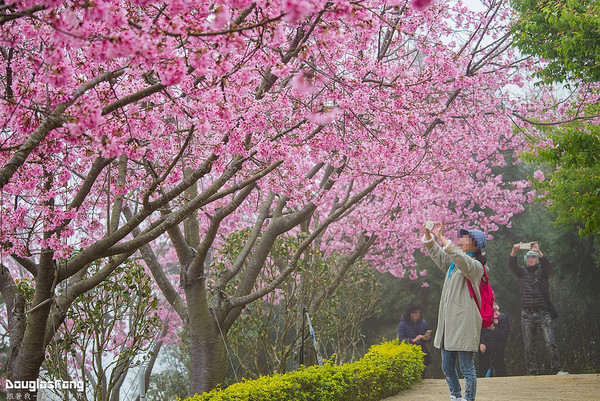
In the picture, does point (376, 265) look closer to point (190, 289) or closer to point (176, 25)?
point (190, 289)

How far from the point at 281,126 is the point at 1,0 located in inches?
128

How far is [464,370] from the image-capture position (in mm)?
4344

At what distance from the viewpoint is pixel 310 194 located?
6.29 m

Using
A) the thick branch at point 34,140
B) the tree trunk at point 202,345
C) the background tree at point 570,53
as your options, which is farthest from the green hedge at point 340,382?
the background tree at point 570,53

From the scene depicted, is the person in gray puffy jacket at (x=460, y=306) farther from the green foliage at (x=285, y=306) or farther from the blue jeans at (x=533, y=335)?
the blue jeans at (x=533, y=335)

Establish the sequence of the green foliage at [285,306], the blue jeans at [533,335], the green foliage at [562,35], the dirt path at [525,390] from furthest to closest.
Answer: the green foliage at [285,306]
the blue jeans at [533,335]
the green foliage at [562,35]
the dirt path at [525,390]

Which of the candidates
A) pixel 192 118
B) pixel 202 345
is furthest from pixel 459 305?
pixel 202 345

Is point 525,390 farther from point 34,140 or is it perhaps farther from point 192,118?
point 34,140

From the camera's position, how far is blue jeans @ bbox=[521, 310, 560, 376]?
798 cm

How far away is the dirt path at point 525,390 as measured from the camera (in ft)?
17.6

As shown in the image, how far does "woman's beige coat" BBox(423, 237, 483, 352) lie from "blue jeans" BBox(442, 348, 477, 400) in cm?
9

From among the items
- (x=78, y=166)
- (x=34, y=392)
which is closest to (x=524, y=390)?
(x=34, y=392)

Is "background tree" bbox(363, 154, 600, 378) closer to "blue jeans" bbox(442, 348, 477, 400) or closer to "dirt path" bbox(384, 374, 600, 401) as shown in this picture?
"dirt path" bbox(384, 374, 600, 401)

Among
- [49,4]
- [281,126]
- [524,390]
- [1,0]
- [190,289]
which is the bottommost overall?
[524,390]
